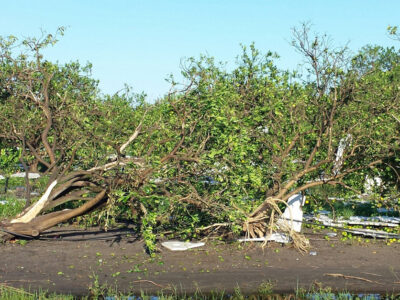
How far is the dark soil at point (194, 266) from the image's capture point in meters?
9.27

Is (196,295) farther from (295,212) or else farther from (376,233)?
(376,233)

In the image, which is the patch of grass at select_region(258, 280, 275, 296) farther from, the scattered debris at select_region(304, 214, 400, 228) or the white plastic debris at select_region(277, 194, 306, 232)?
the scattered debris at select_region(304, 214, 400, 228)

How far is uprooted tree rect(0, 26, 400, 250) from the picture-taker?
11359mm

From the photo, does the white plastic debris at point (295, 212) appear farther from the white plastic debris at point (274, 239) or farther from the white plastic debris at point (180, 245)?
the white plastic debris at point (180, 245)

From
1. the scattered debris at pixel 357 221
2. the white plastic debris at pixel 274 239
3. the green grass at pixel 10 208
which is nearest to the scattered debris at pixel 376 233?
the scattered debris at pixel 357 221

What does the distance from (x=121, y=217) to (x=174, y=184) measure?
10.2ft

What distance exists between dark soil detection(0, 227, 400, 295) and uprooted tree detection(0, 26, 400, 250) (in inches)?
21.4

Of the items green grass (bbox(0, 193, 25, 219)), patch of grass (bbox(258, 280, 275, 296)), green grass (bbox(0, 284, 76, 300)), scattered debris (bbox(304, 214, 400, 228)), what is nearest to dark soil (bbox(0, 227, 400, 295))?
patch of grass (bbox(258, 280, 275, 296))

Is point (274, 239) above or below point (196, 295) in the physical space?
above

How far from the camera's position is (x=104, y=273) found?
981 cm

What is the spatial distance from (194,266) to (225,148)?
2513 millimetres

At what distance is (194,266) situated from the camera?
1029 centimetres

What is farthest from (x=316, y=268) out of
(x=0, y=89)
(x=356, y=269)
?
(x=0, y=89)

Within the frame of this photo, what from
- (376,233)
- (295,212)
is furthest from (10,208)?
(376,233)
